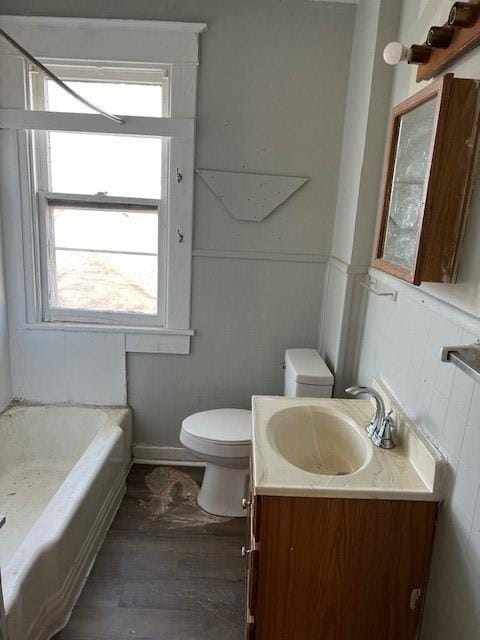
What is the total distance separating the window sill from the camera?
237 cm

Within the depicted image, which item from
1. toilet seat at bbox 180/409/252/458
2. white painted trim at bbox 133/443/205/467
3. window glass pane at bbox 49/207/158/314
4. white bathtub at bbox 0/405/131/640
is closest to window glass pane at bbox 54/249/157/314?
window glass pane at bbox 49/207/158/314

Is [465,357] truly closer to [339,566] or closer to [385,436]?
[385,436]


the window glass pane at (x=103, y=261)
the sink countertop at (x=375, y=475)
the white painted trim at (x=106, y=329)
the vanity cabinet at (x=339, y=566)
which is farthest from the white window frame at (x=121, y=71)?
A: the vanity cabinet at (x=339, y=566)

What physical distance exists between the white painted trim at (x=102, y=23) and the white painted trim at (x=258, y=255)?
102 centimetres

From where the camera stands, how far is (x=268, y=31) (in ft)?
6.77

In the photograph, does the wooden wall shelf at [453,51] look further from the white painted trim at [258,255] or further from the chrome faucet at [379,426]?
the white painted trim at [258,255]

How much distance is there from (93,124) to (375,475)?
1.96 meters

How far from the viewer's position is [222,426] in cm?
210

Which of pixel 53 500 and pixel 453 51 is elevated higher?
pixel 453 51

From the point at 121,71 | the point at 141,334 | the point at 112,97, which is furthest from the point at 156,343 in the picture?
the point at 121,71

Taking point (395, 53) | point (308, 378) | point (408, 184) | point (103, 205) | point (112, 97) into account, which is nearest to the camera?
point (395, 53)

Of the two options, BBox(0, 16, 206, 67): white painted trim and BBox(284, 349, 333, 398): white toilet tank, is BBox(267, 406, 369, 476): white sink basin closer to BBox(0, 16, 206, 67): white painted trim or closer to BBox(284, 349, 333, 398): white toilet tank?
BBox(284, 349, 333, 398): white toilet tank

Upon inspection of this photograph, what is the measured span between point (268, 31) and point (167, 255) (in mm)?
1158

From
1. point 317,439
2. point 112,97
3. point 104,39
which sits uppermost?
point 104,39
